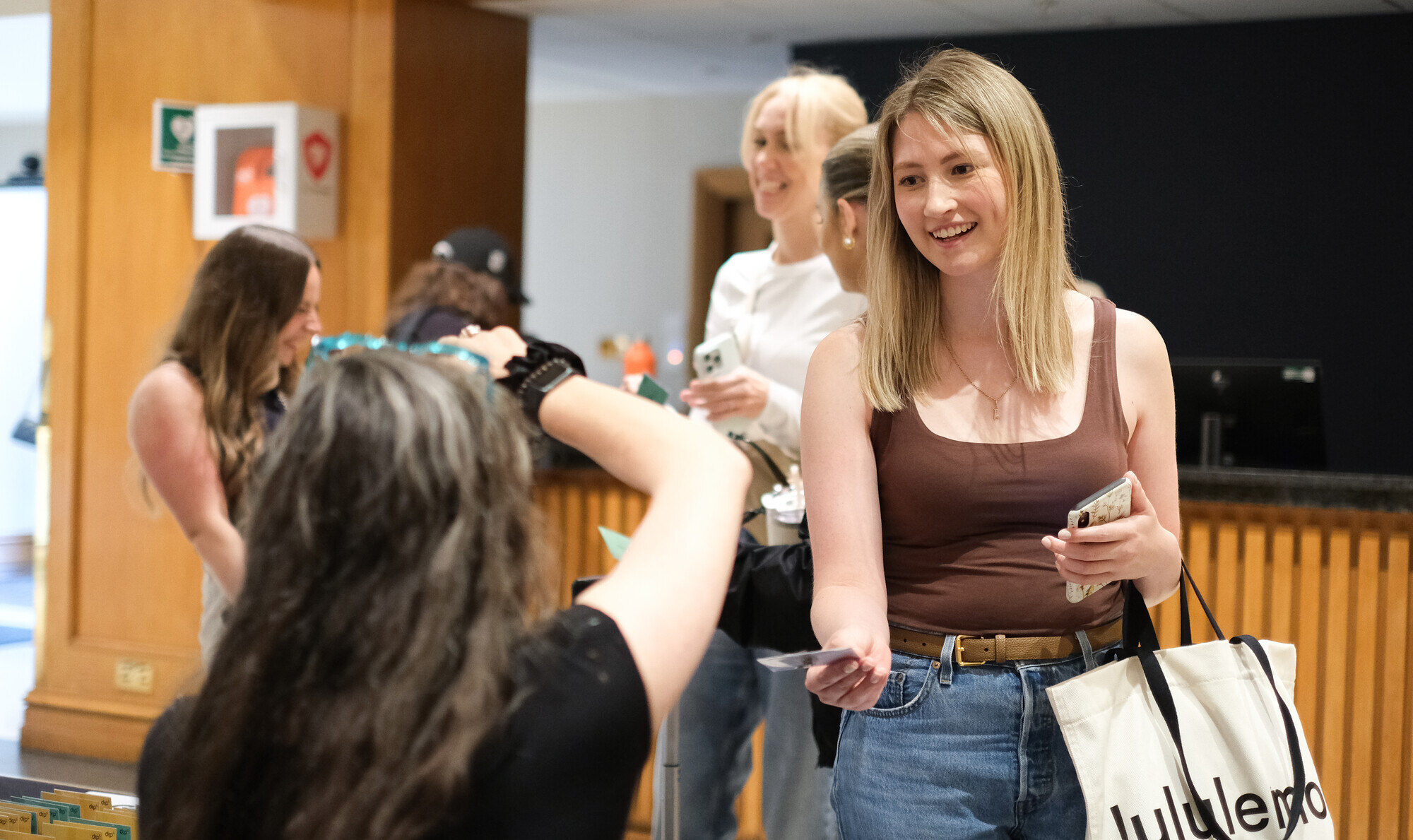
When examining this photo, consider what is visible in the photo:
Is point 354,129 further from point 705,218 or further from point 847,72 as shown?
point 705,218

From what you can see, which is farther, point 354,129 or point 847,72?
point 847,72

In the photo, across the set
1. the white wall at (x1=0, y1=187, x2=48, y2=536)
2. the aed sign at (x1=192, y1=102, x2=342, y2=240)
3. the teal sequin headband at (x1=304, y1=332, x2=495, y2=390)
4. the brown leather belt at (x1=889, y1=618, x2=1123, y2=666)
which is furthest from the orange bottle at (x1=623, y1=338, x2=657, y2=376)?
the teal sequin headband at (x1=304, y1=332, x2=495, y2=390)

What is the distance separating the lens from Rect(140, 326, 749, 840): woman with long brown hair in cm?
85

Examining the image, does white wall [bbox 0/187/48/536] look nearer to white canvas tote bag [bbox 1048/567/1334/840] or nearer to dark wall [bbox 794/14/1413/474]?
dark wall [bbox 794/14/1413/474]

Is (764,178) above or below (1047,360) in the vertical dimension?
above

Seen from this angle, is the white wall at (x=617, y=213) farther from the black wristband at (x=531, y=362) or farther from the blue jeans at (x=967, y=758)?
the black wristband at (x=531, y=362)

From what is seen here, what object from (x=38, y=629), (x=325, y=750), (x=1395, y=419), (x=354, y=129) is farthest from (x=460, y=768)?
(x=1395, y=419)

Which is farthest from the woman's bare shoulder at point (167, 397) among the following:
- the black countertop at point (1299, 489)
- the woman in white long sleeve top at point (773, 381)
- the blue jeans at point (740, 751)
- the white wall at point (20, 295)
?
the white wall at point (20, 295)

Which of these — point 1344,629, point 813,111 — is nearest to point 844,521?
point 813,111

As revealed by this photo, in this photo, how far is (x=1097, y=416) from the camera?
1429mm

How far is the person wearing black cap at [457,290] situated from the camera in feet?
12.0

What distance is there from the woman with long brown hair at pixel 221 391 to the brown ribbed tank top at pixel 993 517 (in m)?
1.33

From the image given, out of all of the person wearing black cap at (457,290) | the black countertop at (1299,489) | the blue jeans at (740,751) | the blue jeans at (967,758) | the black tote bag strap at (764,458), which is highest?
the person wearing black cap at (457,290)

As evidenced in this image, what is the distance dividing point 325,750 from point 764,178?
1.93m
